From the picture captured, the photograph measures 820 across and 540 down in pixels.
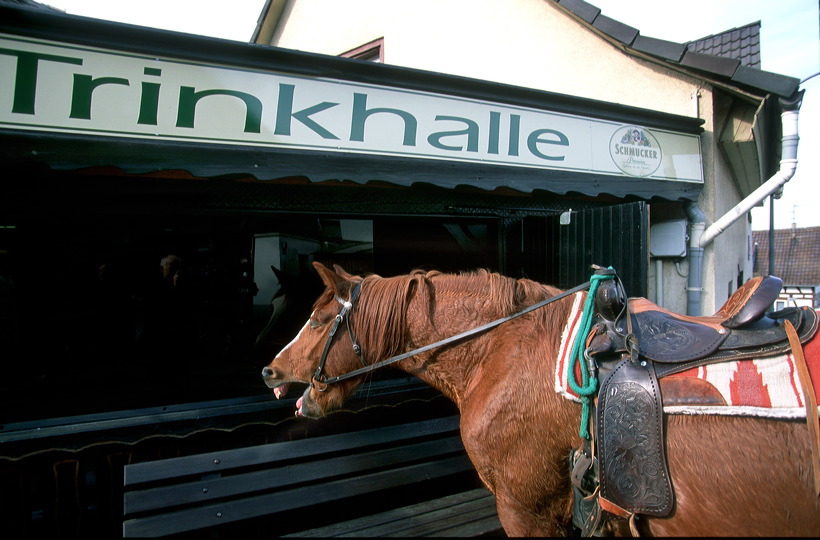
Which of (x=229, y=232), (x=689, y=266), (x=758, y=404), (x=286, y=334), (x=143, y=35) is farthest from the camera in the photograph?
(x=689, y=266)

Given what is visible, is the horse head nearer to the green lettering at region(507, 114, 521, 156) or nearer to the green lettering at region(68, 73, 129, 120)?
the green lettering at region(68, 73, 129, 120)

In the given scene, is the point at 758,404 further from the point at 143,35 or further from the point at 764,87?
the point at 764,87

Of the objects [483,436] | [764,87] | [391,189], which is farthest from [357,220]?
[764,87]

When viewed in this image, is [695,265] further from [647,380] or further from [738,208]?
[647,380]

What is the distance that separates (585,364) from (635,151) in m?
3.04

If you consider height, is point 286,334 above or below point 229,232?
below

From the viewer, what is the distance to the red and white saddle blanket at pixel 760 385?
1.41 meters

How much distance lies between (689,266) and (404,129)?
3.56 m

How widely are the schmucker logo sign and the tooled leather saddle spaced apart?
6.59ft

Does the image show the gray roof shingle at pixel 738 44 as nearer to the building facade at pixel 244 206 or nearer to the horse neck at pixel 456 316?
the building facade at pixel 244 206

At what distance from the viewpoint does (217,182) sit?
10.4 feet

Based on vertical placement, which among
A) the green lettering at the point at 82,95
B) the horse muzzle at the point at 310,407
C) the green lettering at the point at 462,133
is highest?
the green lettering at the point at 462,133

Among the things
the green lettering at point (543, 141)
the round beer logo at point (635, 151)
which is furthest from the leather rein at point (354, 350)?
the round beer logo at point (635, 151)

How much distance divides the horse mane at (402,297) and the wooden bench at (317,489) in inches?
48.2
